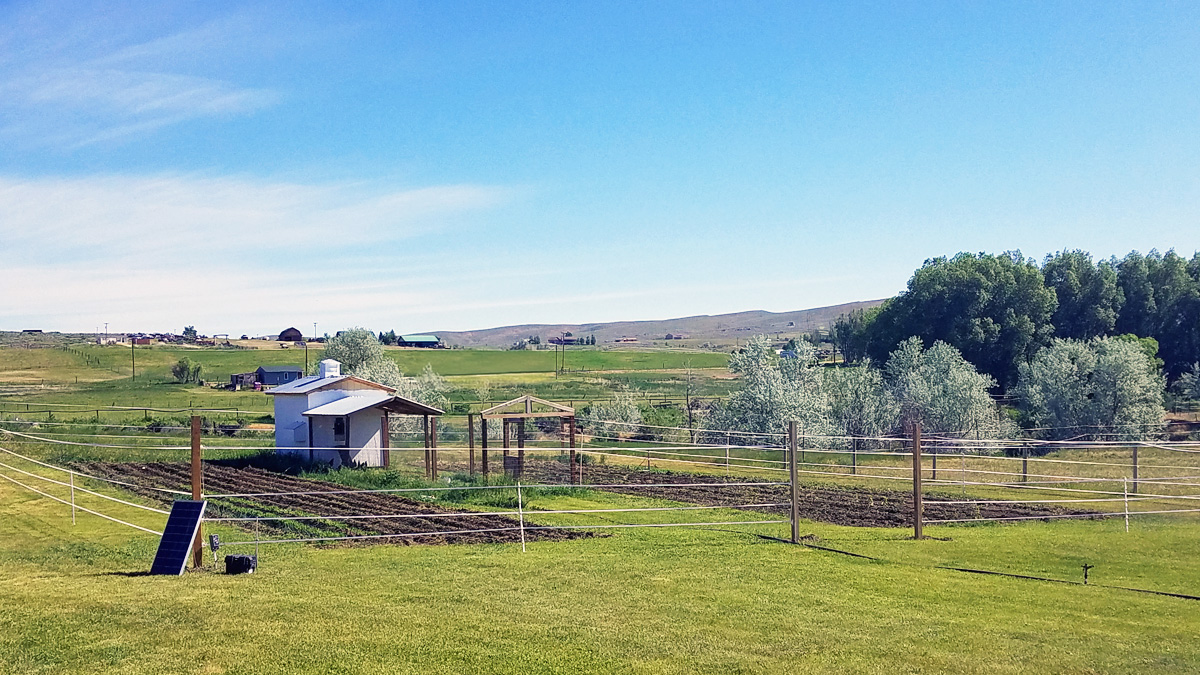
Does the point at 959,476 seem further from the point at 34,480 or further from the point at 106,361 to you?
the point at 106,361

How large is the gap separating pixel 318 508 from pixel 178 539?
9.02 meters

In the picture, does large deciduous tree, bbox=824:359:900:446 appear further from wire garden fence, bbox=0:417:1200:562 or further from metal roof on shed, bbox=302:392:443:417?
metal roof on shed, bbox=302:392:443:417

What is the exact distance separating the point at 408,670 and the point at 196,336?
151940mm

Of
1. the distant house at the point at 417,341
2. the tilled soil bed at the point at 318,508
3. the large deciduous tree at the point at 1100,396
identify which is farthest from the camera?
the distant house at the point at 417,341

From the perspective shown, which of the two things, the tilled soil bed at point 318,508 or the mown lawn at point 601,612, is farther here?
the tilled soil bed at point 318,508

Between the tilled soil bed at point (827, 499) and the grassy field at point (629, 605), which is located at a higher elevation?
the grassy field at point (629, 605)

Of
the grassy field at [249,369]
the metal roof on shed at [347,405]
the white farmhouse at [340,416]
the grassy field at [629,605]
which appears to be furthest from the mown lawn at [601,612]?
the grassy field at [249,369]

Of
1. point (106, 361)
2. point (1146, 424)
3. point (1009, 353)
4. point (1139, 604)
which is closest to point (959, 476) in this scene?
point (1146, 424)

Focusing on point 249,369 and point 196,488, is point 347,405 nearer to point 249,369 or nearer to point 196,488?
point 196,488

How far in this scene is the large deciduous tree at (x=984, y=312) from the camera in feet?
205

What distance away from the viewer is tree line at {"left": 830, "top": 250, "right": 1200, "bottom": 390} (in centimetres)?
6291

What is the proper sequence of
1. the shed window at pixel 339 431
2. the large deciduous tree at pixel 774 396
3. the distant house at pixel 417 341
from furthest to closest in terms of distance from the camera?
the distant house at pixel 417 341 < the large deciduous tree at pixel 774 396 < the shed window at pixel 339 431

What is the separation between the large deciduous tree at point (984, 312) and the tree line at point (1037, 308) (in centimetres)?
7

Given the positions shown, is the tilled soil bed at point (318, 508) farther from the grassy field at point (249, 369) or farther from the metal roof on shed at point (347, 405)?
the grassy field at point (249, 369)
